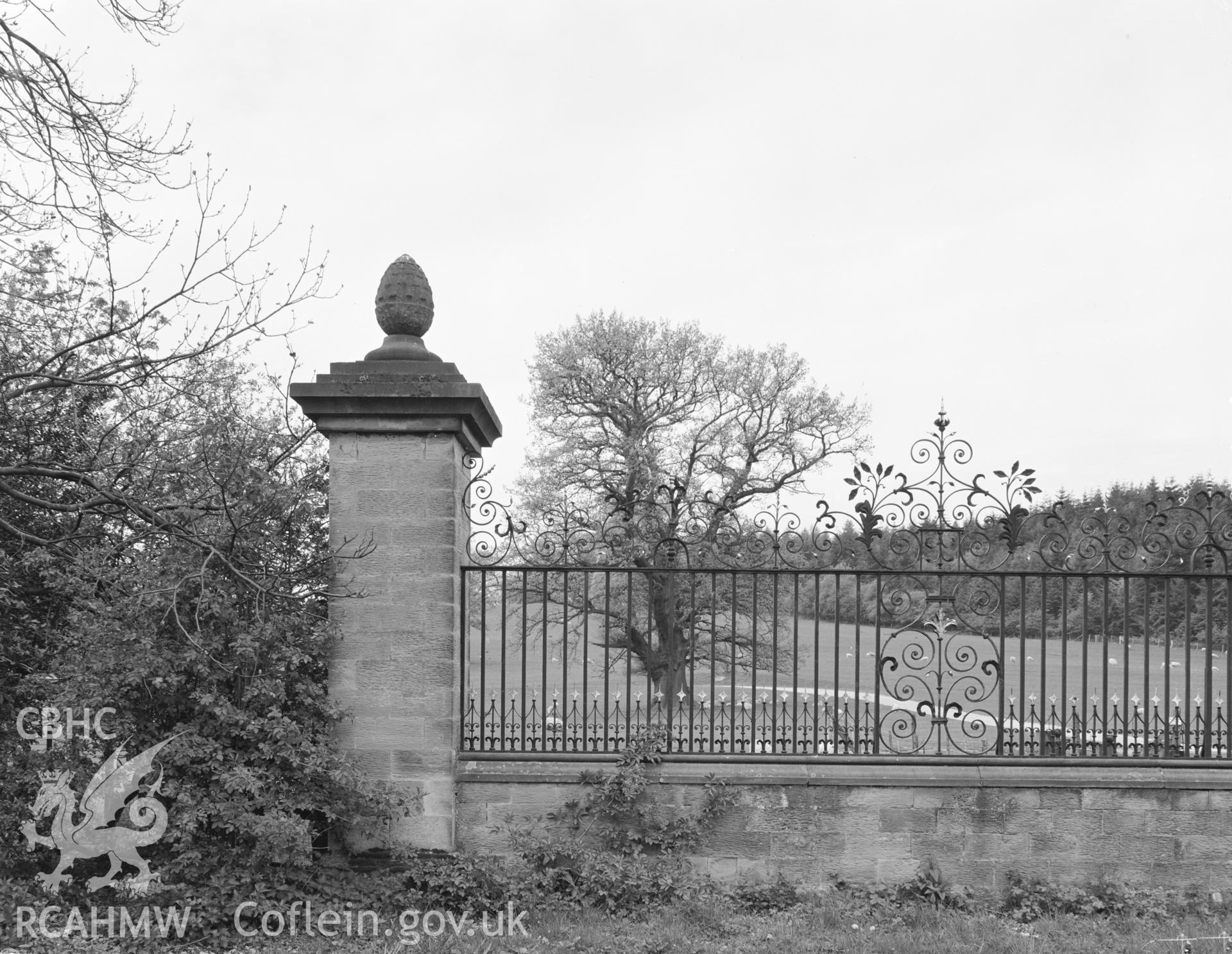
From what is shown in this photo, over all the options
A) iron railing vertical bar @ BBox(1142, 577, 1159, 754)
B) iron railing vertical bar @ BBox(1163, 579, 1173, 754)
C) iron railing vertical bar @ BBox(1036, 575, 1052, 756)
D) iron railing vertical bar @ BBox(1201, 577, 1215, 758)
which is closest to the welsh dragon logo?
iron railing vertical bar @ BBox(1036, 575, 1052, 756)

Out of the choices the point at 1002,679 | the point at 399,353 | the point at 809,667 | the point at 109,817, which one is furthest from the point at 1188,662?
the point at 809,667

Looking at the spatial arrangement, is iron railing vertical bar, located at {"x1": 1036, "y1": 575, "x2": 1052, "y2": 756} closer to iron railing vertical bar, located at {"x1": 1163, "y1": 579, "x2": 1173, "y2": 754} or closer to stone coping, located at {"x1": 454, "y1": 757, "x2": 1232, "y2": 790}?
stone coping, located at {"x1": 454, "y1": 757, "x2": 1232, "y2": 790}

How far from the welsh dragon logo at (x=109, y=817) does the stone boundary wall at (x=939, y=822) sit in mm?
1569

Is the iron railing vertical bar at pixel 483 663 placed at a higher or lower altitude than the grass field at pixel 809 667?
higher

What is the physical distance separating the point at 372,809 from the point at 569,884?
1.11m

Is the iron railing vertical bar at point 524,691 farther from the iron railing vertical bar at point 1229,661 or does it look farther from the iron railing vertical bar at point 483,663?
the iron railing vertical bar at point 1229,661

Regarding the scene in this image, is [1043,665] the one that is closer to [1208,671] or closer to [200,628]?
[1208,671]

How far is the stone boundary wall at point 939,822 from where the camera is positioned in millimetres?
5398

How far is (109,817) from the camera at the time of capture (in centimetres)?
488

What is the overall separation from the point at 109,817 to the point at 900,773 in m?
4.21

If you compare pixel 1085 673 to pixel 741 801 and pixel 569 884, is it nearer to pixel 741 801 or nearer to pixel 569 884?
pixel 741 801

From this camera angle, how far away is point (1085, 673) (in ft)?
18.1

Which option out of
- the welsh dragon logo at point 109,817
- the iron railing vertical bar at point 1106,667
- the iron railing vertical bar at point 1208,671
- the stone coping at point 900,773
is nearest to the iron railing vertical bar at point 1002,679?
the stone coping at point 900,773

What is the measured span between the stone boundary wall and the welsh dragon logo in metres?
1.57
